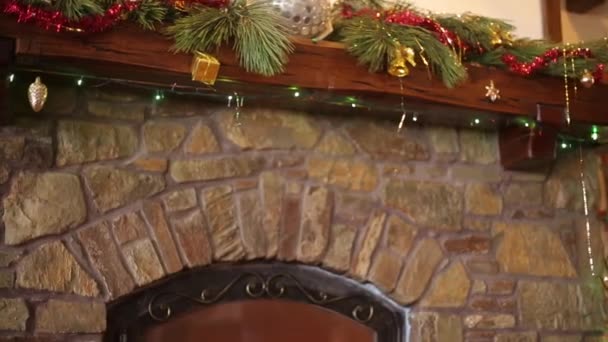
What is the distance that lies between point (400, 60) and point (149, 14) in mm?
826

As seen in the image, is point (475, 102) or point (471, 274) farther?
point (471, 274)

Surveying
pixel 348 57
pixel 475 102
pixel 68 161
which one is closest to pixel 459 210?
pixel 475 102

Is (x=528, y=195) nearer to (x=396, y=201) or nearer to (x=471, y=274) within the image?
(x=471, y=274)

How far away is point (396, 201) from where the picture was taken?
2645 millimetres

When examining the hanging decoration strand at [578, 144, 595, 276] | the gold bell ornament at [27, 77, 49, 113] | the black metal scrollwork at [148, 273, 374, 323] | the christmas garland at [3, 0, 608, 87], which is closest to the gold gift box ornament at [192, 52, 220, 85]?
the christmas garland at [3, 0, 608, 87]

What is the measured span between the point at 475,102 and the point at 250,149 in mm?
820

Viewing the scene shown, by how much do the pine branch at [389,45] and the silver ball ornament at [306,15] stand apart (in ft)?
0.32

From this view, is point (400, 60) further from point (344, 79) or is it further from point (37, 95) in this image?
point (37, 95)

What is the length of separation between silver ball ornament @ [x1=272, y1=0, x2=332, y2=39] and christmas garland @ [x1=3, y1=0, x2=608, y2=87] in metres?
0.04

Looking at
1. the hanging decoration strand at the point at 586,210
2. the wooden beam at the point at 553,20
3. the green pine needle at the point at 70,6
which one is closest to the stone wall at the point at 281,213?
the hanging decoration strand at the point at 586,210

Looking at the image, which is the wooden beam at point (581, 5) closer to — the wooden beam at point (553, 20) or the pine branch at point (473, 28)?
the wooden beam at point (553, 20)

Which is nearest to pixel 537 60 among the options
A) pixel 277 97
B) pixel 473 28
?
pixel 473 28

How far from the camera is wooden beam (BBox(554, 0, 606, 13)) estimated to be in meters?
3.28

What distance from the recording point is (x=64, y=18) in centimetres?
201
